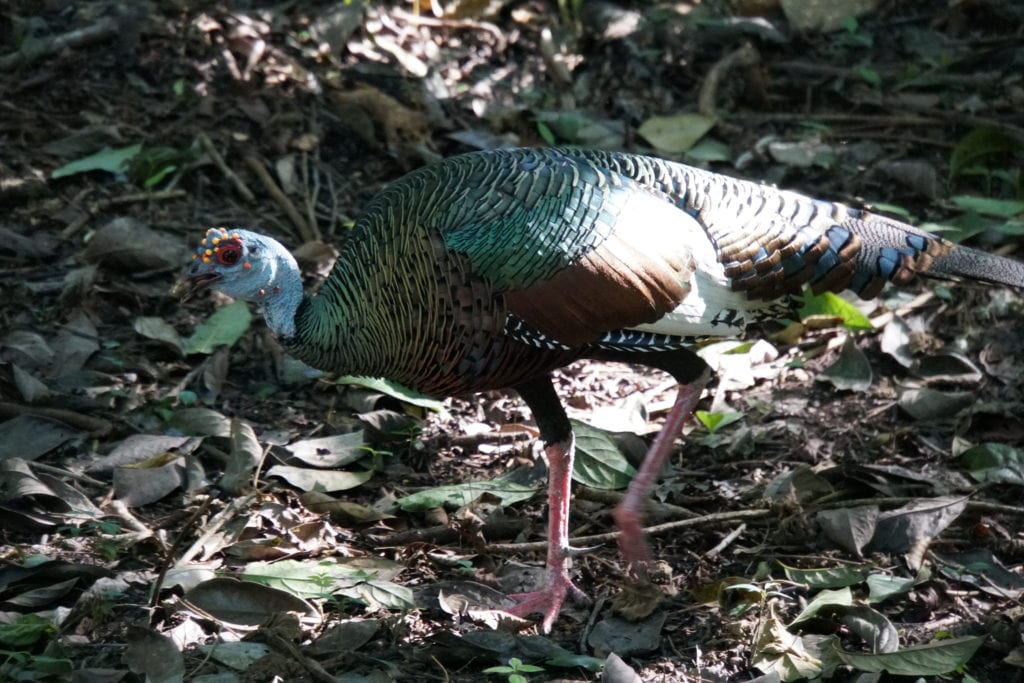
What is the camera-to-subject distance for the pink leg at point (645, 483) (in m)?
4.37

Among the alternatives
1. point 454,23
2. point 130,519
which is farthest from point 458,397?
point 454,23

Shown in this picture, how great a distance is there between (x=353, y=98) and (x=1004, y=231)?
3436mm

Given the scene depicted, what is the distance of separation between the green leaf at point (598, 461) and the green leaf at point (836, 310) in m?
1.24

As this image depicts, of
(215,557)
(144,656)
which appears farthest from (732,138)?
(144,656)

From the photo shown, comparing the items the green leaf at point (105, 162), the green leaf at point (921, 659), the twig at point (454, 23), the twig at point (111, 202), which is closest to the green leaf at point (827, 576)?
the green leaf at point (921, 659)

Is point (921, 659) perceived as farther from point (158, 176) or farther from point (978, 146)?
point (158, 176)

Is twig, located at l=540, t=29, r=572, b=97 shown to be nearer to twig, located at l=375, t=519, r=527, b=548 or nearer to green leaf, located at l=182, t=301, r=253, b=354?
green leaf, located at l=182, t=301, r=253, b=354

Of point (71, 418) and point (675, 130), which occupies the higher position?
point (675, 130)

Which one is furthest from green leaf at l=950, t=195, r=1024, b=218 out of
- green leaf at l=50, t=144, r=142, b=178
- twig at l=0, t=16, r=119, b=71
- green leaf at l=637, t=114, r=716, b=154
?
twig at l=0, t=16, r=119, b=71

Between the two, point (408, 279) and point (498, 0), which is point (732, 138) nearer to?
point (498, 0)

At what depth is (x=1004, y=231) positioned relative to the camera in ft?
19.4

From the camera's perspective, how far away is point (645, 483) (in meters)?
4.49

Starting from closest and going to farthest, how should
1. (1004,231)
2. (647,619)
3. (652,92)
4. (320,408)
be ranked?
1. (647,619)
2. (320,408)
3. (1004,231)
4. (652,92)

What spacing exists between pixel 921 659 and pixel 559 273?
1.71 meters
